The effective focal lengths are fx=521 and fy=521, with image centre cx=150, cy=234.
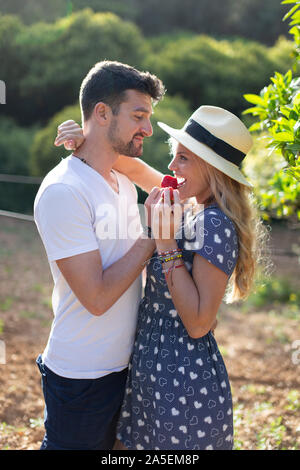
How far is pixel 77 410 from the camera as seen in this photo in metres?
2.32

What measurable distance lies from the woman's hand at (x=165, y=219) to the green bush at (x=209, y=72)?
1100 cm

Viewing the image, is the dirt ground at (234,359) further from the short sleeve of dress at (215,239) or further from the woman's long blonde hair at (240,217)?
the short sleeve of dress at (215,239)

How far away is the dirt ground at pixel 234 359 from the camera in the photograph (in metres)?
3.88

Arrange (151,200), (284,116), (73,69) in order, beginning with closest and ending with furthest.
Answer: (151,200)
(284,116)
(73,69)

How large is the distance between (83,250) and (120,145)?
602mm

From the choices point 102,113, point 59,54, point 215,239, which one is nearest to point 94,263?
point 215,239

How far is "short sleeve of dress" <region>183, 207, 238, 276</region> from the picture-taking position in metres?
2.13

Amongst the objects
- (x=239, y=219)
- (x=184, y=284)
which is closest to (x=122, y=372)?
(x=184, y=284)

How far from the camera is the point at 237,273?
2387 mm

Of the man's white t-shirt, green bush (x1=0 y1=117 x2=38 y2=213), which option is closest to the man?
the man's white t-shirt

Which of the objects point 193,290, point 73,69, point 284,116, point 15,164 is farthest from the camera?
point 73,69

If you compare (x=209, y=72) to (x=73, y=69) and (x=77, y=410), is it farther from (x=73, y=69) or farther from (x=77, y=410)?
(x=77, y=410)
